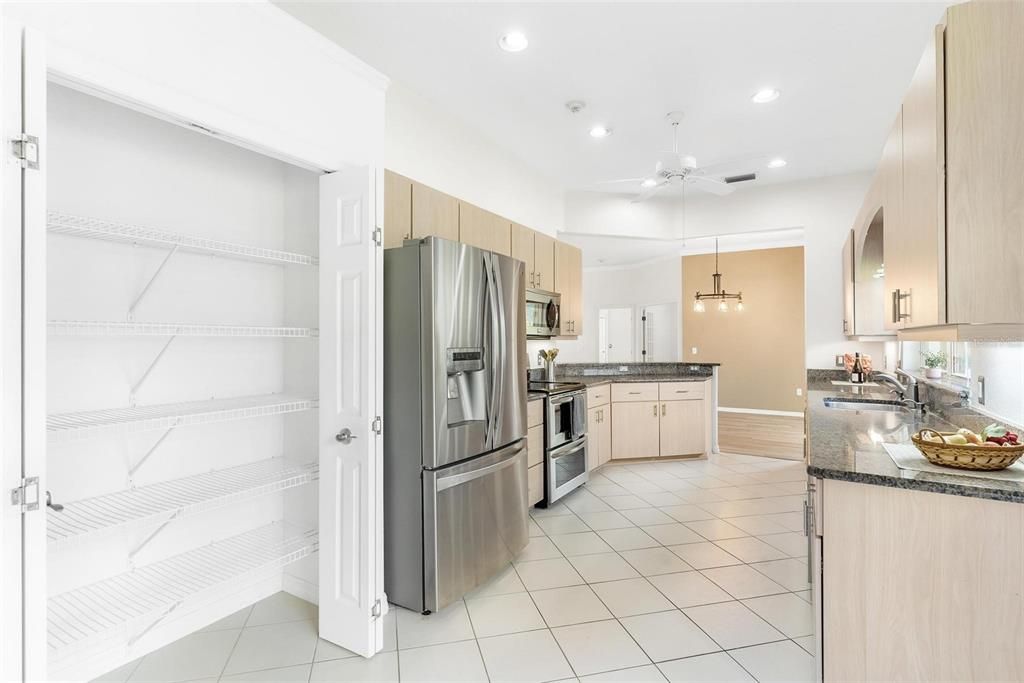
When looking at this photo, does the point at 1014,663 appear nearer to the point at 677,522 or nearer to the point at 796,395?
the point at 677,522

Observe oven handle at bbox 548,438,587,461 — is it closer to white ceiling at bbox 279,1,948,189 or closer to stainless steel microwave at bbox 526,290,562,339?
Answer: stainless steel microwave at bbox 526,290,562,339

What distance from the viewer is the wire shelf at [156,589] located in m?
1.57

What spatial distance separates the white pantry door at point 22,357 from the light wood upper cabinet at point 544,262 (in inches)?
134

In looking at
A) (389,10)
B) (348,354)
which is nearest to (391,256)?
(348,354)

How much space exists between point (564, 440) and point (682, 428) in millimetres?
1880

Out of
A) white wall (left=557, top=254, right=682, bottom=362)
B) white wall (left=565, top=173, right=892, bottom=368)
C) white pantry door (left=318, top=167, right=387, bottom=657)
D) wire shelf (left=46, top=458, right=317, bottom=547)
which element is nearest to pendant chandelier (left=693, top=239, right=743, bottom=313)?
white wall (left=557, top=254, right=682, bottom=362)

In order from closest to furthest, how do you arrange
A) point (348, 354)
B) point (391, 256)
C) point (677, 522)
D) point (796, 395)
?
point (348, 354), point (391, 256), point (677, 522), point (796, 395)

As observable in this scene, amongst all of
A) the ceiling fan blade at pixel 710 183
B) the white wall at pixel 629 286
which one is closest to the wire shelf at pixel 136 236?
the ceiling fan blade at pixel 710 183

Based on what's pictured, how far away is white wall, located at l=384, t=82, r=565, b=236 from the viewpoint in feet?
10.8

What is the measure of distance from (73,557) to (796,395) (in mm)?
8621

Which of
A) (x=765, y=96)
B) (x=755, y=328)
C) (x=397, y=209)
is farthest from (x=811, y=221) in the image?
(x=397, y=209)

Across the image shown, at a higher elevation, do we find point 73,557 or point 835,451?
point 835,451

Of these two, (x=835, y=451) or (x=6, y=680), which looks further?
(x=835, y=451)

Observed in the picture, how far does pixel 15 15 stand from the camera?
4.07ft
